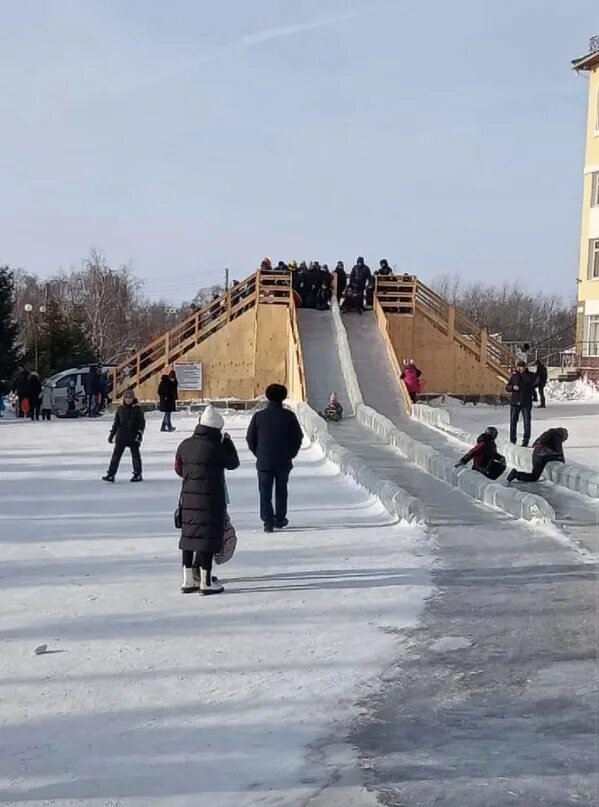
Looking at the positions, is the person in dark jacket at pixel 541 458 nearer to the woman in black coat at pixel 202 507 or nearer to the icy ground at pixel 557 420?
the icy ground at pixel 557 420

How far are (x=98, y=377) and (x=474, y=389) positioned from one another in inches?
447

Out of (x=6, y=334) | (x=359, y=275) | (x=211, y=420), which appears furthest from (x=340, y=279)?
(x=211, y=420)

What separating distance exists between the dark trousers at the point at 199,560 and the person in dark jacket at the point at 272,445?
213 centimetres

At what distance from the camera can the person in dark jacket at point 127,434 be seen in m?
12.0

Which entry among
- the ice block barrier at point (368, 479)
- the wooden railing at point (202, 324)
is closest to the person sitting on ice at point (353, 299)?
the wooden railing at point (202, 324)

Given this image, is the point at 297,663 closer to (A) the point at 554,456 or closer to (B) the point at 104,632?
(B) the point at 104,632

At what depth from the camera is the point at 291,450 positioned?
8641 mm

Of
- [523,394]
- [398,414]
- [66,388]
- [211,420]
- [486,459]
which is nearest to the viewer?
[211,420]

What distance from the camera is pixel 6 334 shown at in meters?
34.5

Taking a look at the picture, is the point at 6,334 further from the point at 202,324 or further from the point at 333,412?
the point at 333,412

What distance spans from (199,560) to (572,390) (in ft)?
87.7

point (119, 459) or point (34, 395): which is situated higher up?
point (34, 395)

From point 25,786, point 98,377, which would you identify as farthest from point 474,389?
point 25,786

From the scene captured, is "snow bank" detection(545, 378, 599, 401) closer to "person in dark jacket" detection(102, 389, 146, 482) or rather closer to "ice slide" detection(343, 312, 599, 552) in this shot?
"ice slide" detection(343, 312, 599, 552)
